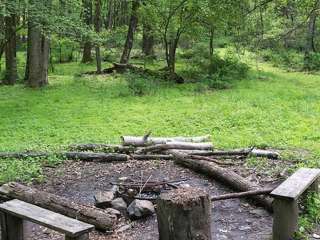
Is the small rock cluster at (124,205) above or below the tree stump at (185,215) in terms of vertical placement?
below

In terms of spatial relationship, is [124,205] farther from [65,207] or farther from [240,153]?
[240,153]

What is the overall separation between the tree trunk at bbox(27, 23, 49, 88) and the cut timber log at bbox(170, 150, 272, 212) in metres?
10.4

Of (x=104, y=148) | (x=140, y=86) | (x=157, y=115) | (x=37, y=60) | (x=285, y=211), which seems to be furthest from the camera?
(x=37, y=60)

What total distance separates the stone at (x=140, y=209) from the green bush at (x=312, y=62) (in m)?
20.2

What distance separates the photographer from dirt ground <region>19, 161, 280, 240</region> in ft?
18.0

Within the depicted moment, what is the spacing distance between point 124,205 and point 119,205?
7 cm

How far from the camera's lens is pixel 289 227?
16.2ft

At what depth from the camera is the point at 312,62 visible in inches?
956

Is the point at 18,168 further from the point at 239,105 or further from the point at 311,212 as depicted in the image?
the point at 239,105

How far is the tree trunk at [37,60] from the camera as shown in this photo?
17484 millimetres

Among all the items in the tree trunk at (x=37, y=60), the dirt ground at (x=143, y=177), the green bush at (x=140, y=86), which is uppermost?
the tree trunk at (x=37, y=60)

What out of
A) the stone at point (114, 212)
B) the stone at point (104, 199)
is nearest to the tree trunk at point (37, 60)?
the stone at point (104, 199)

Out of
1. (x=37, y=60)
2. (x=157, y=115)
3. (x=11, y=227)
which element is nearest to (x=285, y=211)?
(x=11, y=227)

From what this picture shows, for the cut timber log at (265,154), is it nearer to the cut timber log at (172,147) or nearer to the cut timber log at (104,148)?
the cut timber log at (172,147)
